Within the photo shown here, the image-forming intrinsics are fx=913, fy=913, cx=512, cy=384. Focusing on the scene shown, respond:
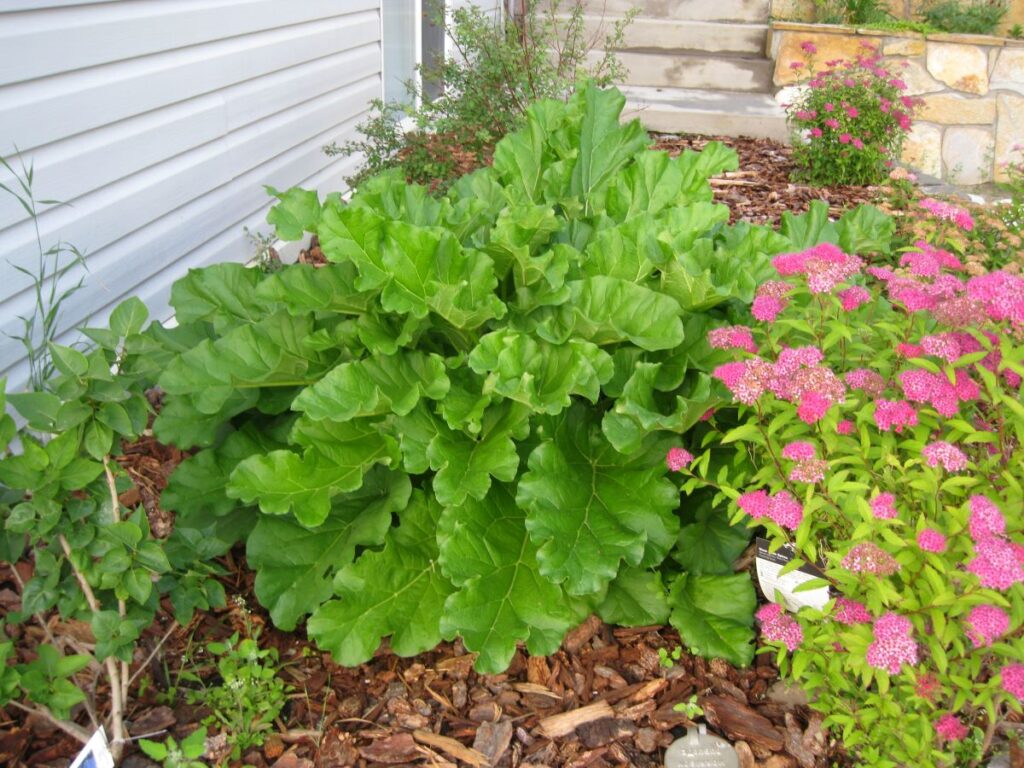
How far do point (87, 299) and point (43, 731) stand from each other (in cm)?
129

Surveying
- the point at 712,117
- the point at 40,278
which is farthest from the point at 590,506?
the point at 712,117

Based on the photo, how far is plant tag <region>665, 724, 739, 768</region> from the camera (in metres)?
1.95

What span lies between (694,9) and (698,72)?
0.89 m

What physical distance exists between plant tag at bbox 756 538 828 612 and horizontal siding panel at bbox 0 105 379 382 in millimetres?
1894

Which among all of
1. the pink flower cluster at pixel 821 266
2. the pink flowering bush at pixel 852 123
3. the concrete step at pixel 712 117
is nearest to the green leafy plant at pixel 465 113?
the pink flowering bush at pixel 852 123

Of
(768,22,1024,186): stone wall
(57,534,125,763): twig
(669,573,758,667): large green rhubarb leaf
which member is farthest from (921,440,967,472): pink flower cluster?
(768,22,1024,186): stone wall

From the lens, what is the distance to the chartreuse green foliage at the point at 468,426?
6.48ft

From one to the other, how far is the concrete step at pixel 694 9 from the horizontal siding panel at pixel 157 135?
4540 mm

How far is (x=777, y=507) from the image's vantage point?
165cm

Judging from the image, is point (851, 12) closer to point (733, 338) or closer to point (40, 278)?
point (733, 338)

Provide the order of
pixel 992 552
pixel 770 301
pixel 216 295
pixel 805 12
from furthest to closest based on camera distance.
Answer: pixel 805 12, pixel 216 295, pixel 770 301, pixel 992 552

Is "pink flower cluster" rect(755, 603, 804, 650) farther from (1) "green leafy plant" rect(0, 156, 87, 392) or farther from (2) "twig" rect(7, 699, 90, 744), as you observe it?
(1) "green leafy plant" rect(0, 156, 87, 392)

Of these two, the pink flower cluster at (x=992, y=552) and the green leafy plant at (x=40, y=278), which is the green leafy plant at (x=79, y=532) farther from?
the pink flower cluster at (x=992, y=552)

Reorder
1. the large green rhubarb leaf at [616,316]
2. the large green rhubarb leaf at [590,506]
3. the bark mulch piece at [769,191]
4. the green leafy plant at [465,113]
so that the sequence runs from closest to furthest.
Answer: the large green rhubarb leaf at [590,506] → the large green rhubarb leaf at [616,316] → the green leafy plant at [465,113] → the bark mulch piece at [769,191]
